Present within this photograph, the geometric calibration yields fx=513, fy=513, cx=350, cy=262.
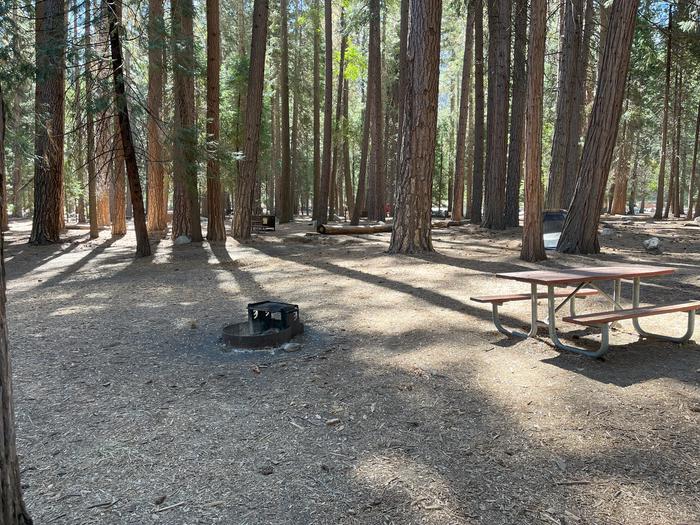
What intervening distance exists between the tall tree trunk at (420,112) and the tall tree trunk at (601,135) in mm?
2930

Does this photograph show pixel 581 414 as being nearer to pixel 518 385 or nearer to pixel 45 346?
pixel 518 385

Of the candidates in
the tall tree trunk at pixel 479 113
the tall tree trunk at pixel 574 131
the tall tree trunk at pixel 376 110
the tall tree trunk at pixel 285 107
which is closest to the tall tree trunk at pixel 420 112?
the tall tree trunk at pixel 574 131

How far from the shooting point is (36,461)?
308cm

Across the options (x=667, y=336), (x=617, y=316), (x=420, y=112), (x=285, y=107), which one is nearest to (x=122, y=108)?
(x=420, y=112)

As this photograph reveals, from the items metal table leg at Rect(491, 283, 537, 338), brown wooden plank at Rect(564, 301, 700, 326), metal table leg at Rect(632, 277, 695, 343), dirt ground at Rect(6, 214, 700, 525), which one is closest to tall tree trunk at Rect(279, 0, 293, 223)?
dirt ground at Rect(6, 214, 700, 525)

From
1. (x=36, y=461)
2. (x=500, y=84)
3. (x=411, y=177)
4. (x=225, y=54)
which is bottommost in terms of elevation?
(x=36, y=461)

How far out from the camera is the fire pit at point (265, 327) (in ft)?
17.0

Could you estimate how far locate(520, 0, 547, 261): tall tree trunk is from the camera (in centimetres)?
886

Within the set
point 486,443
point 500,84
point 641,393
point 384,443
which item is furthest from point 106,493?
point 500,84

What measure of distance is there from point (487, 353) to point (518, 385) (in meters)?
0.76

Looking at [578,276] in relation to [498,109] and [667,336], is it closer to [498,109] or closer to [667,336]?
[667,336]

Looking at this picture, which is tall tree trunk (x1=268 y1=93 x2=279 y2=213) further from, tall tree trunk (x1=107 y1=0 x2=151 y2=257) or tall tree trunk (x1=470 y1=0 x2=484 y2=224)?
A: tall tree trunk (x1=107 y1=0 x2=151 y2=257)

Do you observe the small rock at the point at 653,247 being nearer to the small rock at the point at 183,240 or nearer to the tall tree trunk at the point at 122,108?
the tall tree trunk at the point at 122,108

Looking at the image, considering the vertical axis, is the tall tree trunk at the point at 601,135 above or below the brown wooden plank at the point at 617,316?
above
